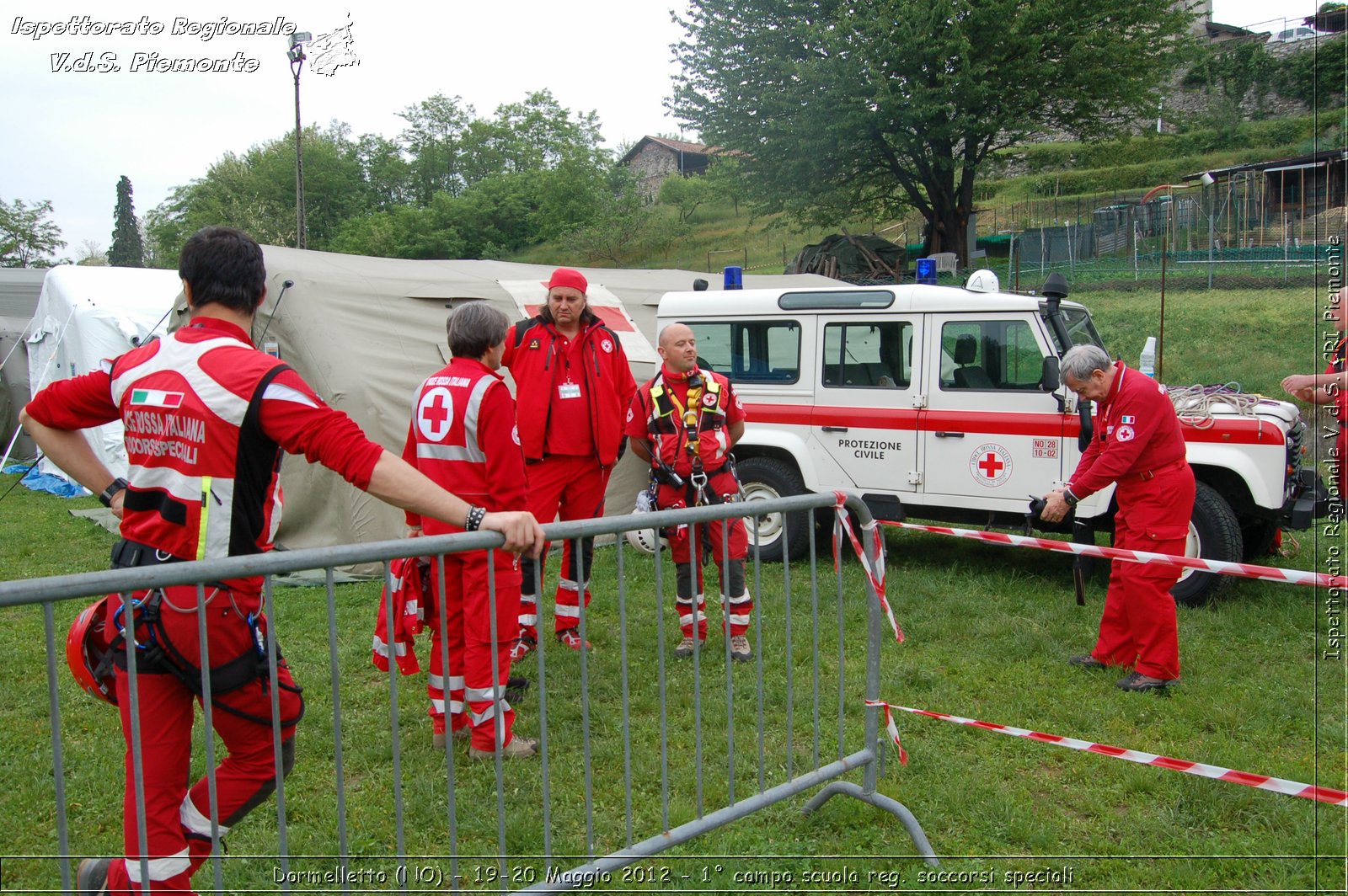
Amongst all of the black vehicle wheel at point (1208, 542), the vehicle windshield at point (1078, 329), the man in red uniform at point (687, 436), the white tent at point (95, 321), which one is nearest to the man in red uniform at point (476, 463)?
the man in red uniform at point (687, 436)

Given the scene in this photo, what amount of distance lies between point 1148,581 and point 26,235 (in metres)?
68.6

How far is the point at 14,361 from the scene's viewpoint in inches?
530

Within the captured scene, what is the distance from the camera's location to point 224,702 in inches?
92.9

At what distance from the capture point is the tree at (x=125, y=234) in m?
57.1

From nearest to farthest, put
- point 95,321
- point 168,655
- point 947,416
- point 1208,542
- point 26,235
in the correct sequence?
point 168,655 → point 1208,542 → point 947,416 → point 95,321 → point 26,235

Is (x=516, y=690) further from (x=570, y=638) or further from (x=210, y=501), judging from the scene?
(x=210, y=501)

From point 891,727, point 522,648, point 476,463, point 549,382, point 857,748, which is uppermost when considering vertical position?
point 549,382

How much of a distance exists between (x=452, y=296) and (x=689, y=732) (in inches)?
203

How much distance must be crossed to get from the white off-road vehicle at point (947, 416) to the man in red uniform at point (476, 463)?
261 centimetres

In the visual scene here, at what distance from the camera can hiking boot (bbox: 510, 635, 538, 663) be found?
5023 mm

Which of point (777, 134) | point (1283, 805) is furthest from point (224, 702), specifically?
point (777, 134)

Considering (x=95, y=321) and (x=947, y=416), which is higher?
(x=95, y=321)

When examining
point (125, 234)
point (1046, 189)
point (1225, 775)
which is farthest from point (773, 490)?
point (125, 234)

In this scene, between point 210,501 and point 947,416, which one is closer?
point 210,501
